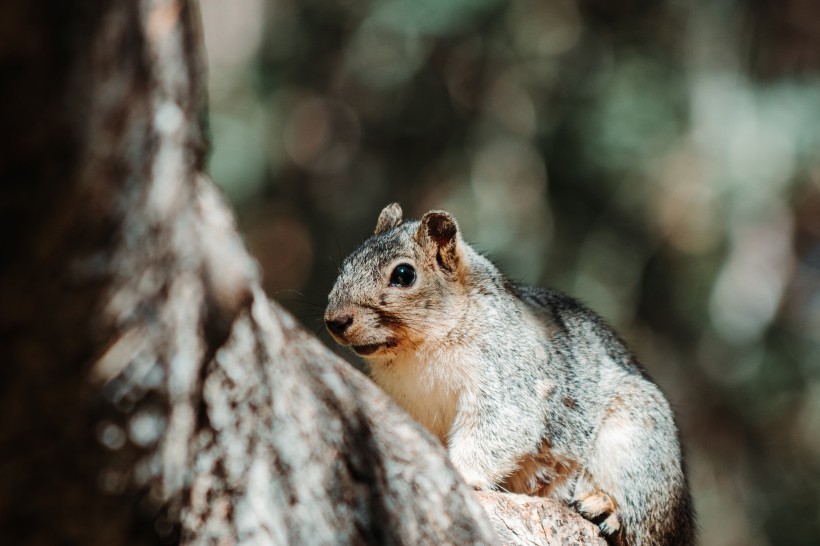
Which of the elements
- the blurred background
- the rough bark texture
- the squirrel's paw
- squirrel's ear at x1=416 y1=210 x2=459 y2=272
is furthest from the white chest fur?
the blurred background

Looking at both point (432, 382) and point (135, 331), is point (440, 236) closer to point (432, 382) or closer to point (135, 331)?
point (432, 382)

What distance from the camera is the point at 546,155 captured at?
8.84 metres

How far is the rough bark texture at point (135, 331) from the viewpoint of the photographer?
1.55 metres

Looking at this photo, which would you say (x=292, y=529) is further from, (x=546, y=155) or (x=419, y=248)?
(x=546, y=155)

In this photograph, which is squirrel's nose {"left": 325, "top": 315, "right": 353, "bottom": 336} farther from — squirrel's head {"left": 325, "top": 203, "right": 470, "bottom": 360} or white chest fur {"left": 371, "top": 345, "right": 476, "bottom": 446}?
white chest fur {"left": 371, "top": 345, "right": 476, "bottom": 446}

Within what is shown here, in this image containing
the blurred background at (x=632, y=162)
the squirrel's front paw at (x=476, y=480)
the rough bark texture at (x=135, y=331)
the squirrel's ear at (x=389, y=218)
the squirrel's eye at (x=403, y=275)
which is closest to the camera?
the rough bark texture at (x=135, y=331)

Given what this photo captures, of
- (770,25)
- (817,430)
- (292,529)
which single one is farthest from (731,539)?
(292,529)

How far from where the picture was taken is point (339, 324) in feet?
10.9

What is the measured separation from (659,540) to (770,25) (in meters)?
7.15

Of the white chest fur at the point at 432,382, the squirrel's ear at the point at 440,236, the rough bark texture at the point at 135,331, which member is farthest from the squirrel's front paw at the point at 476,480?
the rough bark texture at the point at 135,331

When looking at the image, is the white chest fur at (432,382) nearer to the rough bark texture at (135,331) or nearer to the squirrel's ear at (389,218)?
the squirrel's ear at (389,218)

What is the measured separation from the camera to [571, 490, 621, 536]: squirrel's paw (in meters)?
3.25

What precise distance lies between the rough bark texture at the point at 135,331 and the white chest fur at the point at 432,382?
1.24m

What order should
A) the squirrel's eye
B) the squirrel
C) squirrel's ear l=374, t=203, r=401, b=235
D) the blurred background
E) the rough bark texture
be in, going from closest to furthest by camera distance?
the rough bark texture
the squirrel
the squirrel's eye
squirrel's ear l=374, t=203, r=401, b=235
the blurred background
